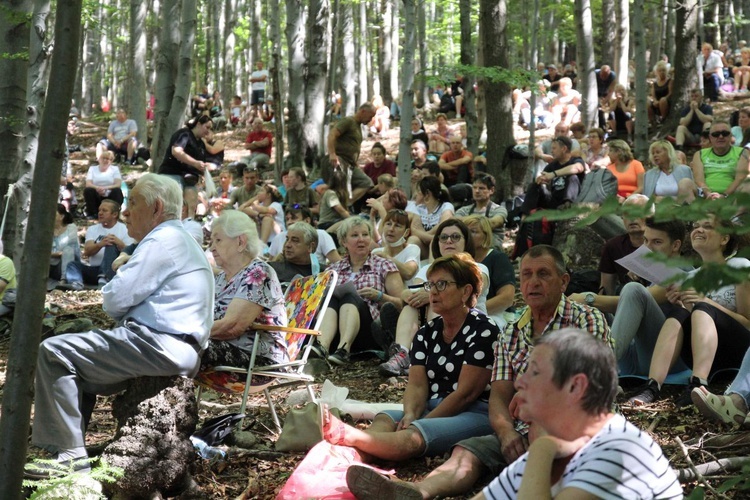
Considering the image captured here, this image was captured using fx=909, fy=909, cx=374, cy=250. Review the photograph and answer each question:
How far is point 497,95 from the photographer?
1229 centimetres

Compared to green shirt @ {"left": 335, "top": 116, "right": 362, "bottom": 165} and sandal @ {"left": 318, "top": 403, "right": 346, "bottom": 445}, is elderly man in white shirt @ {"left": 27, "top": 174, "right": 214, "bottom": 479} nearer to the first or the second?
sandal @ {"left": 318, "top": 403, "right": 346, "bottom": 445}

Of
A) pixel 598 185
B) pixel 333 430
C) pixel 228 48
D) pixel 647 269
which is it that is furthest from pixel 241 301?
pixel 228 48

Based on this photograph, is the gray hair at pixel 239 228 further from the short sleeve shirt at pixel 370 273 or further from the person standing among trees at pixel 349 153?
the person standing among trees at pixel 349 153

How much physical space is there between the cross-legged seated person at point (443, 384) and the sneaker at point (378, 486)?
50cm

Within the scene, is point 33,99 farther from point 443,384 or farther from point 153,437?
point 443,384

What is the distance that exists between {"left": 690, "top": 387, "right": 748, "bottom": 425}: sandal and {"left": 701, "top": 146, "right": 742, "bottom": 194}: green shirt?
195 inches

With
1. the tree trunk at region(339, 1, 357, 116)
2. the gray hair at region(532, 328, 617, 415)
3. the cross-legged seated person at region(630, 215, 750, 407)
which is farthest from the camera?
the tree trunk at region(339, 1, 357, 116)

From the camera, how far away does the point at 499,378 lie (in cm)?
461

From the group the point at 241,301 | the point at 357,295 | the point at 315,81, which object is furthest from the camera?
the point at 315,81

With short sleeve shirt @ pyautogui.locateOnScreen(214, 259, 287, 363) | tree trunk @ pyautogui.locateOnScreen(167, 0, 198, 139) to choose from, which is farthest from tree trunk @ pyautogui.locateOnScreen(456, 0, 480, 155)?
short sleeve shirt @ pyautogui.locateOnScreen(214, 259, 287, 363)

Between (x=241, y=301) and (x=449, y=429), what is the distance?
1546 millimetres

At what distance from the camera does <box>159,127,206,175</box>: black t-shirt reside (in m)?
11.8

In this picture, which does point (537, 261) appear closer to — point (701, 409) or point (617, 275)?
point (701, 409)

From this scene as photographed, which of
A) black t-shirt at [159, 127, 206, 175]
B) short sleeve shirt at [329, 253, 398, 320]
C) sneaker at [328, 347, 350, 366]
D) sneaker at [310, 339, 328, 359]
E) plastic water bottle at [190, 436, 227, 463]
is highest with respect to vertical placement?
black t-shirt at [159, 127, 206, 175]
